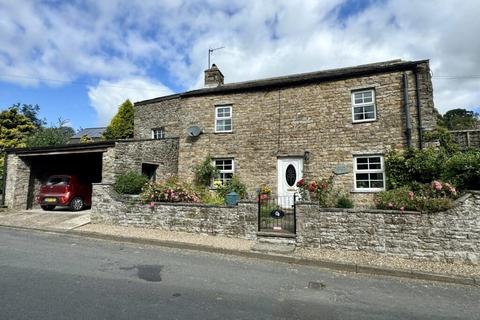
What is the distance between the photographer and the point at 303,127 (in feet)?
46.8

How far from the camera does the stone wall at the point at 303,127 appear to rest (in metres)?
12.8

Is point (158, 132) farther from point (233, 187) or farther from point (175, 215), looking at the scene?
point (175, 215)

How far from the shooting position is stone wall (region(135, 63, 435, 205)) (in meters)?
12.8

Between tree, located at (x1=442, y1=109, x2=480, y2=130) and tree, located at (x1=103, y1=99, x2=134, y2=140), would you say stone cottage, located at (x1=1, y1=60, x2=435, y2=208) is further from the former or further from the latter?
tree, located at (x1=442, y1=109, x2=480, y2=130)

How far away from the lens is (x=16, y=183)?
15.3 meters

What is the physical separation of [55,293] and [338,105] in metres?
12.5

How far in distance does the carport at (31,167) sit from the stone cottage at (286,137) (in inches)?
2.0

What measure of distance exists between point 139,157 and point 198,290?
1046 centimetres

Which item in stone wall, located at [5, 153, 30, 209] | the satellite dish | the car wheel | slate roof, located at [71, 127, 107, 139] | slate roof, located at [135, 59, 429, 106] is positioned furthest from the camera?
slate roof, located at [71, 127, 107, 139]

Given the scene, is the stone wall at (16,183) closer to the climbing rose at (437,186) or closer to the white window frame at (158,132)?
the white window frame at (158,132)

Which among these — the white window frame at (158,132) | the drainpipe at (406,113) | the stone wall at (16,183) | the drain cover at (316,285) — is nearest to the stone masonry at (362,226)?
the drain cover at (316,285)

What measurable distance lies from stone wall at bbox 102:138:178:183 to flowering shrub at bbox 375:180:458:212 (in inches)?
420

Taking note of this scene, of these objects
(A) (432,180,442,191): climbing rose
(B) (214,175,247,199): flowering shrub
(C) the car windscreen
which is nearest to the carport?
(C) the car windscreen

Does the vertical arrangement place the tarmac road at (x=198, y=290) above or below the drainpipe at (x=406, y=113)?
below
